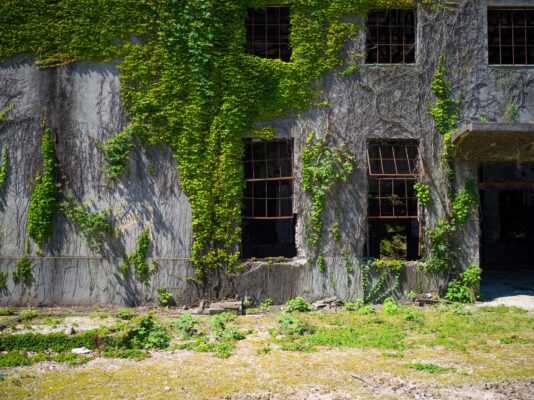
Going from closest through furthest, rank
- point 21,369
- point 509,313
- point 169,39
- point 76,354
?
1. point 21,369
2. point 76,354
3. point 509,313
4. point 169,39

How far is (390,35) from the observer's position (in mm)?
9672

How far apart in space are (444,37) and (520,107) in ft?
6.86

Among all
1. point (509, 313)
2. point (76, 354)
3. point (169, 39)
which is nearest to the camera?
point (76, 354)

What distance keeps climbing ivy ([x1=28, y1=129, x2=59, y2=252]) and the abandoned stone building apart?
0.47ft

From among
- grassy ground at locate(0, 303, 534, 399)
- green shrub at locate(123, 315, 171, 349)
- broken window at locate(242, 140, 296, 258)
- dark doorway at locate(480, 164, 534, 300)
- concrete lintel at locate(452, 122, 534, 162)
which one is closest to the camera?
grassy ground at locate(0, 303, 534, 399)

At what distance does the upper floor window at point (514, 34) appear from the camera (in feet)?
32.6

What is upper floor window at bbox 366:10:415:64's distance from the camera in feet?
32.1

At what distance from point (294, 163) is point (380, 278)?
285 cm

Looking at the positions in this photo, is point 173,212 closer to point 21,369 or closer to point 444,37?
point 21,369

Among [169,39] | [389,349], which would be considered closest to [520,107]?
[389,349]

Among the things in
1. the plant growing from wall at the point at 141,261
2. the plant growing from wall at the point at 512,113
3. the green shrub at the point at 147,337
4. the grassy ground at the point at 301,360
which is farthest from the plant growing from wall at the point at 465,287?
the plant growing from wall at the point at 141,261

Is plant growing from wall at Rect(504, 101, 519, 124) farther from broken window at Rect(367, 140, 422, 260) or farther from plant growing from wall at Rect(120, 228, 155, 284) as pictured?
plant growing from wall at Rect(120, 228, 155, 284)

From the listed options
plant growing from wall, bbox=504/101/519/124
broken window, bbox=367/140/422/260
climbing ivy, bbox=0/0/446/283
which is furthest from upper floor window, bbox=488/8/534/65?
climbing ivy, bbox=0/0/446/283

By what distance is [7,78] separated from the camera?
9.43 metres
